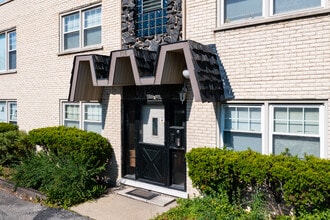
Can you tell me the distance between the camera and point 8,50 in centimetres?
1280

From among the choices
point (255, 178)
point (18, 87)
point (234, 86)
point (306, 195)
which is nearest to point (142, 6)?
point (234, 86)

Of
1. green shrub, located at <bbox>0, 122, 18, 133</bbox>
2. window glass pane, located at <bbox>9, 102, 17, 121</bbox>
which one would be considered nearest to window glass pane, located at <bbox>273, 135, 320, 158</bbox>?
green shrub, located at <bbox>0, 122, 18, 133</bbox>

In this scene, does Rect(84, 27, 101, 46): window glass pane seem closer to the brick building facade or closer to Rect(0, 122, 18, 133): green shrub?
the brick building facade

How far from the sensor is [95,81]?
24.5ft

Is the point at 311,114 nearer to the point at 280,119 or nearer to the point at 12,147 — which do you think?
the point at 280,119

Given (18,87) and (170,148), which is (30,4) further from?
(170,148)

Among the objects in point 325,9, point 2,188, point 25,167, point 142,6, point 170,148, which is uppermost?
point 142,6

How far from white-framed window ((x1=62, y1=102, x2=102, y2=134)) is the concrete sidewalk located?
2.56m

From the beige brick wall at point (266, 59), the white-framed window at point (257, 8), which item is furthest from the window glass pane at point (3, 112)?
the white-framed window at point (257, 8)

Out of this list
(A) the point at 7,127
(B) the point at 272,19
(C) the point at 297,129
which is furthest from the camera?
(A) the point at 7,127

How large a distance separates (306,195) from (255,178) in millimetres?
880

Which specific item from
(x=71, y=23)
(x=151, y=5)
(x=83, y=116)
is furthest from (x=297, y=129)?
(x=71, y=23)

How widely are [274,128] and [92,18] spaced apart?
21.0ft

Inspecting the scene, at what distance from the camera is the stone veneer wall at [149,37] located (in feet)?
23.8
